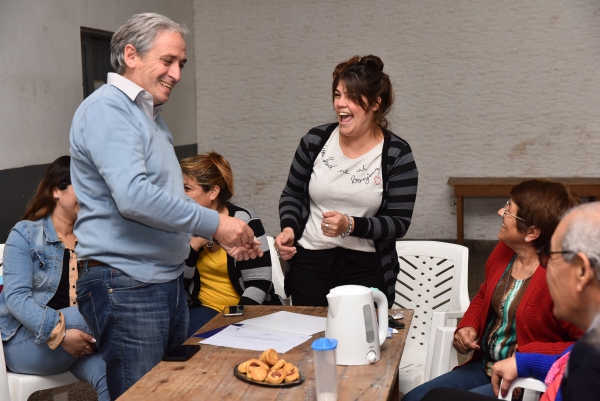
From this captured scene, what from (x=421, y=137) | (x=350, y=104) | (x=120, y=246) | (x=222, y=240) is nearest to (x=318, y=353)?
(x=222, y=240)

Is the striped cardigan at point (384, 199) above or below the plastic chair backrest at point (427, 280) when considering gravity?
above

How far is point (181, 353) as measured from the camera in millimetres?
1843

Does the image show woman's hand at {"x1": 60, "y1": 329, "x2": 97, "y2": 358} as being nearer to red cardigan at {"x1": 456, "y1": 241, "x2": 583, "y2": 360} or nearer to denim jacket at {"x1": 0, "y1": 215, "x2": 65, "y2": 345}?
denim jacket at {"x1": 0, "y1": 215, "x2": 65, "y2": 345}

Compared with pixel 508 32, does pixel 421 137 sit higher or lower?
lower

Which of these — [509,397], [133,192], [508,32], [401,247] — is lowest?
[509,397]

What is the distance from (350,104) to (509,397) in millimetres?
1128

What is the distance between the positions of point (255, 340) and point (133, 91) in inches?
32.0

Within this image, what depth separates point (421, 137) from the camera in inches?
312

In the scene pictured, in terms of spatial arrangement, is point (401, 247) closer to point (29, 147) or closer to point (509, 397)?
point (509, 397)

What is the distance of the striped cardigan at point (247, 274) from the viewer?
2.67 metres

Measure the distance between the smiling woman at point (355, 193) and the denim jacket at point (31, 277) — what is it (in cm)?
87

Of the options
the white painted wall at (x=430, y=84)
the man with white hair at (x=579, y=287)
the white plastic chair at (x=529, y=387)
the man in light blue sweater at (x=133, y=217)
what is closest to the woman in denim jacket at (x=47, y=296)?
the man in light blue sweater at (x=133, y=217)

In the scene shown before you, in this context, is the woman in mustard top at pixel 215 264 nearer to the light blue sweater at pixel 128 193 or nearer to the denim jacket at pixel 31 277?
the denim jacket at pixel 31 277

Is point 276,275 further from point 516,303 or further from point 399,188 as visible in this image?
point 516,303
